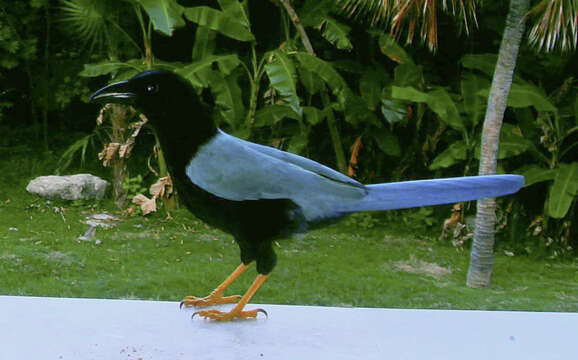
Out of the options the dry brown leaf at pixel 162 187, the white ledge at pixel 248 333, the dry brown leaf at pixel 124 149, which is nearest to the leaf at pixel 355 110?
the dry brown leaf at pixel 162 187

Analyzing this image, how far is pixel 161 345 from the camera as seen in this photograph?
1.95 metres

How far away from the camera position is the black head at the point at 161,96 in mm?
A: 1892

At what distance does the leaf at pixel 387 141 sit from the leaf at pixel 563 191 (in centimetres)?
147

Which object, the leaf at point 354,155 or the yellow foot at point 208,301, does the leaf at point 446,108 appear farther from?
the yellow foot at point 208,301

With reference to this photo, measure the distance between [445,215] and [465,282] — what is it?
1395 mm

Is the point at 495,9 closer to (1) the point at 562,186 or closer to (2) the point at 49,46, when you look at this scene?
(1) the point at 562,186

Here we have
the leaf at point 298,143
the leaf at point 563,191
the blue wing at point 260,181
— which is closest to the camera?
the blue wing at point 260,181

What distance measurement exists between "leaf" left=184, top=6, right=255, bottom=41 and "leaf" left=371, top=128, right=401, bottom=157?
5.59 feet

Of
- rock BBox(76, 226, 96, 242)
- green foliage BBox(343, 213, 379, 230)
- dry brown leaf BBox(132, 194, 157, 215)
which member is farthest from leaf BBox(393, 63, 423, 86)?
rock BBox(76, 226, 96, 242)

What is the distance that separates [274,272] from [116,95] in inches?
132

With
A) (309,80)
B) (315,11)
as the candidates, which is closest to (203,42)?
(309,80)

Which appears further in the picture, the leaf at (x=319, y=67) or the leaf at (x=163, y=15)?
the leaf at (x=319, y=67)

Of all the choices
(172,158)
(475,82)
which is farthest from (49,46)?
(172,158)

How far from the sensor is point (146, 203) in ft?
19.2
